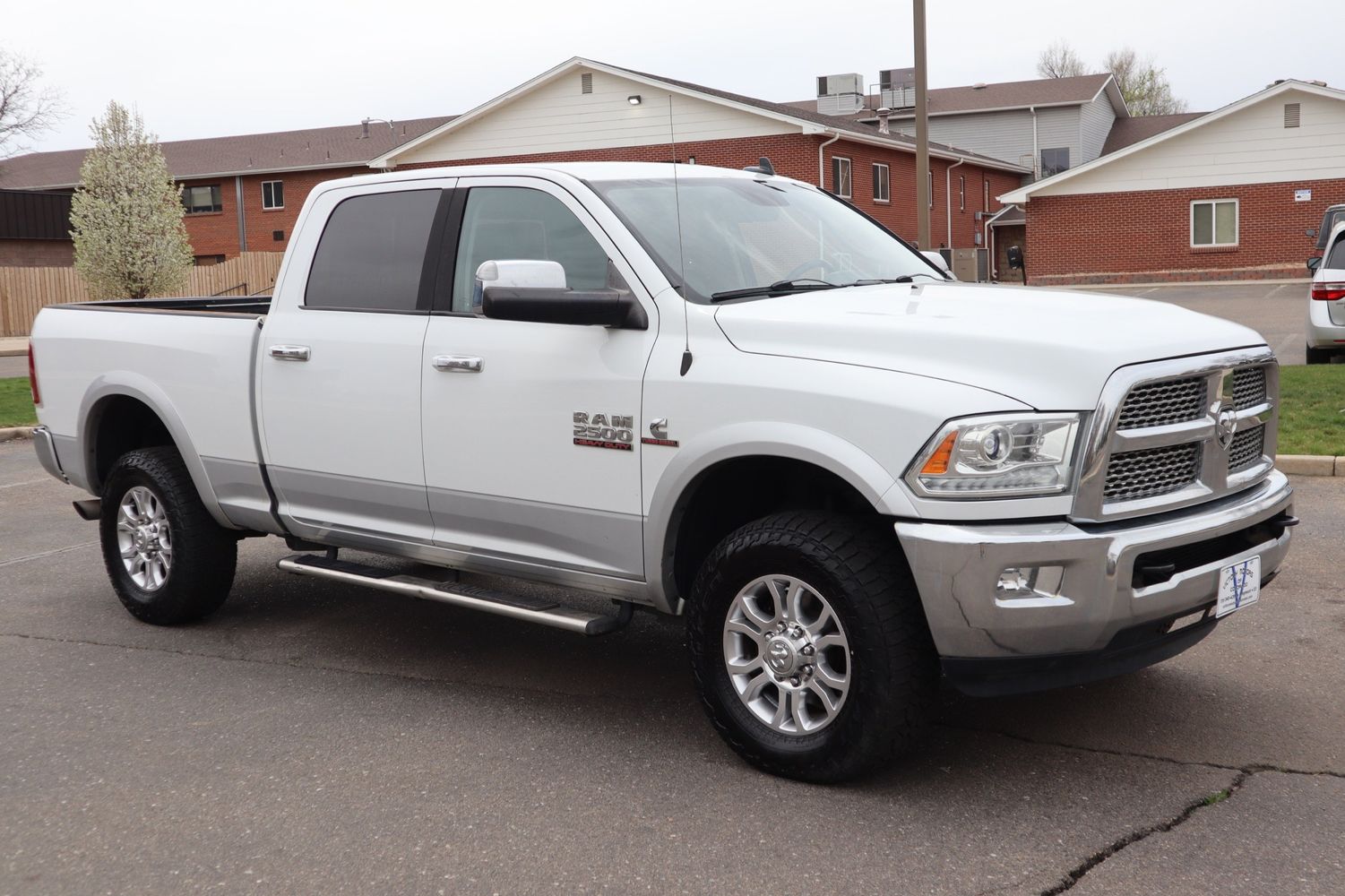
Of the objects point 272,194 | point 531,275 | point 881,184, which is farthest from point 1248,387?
point 272,194

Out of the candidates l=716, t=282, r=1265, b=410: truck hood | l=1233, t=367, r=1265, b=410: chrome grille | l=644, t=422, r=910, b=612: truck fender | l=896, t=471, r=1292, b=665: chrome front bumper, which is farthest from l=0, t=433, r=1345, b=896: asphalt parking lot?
l=716, t=282, r=1265, b=410: truck hood

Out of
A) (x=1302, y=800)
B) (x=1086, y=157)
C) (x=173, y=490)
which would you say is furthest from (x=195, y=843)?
(x=1086, y=157)

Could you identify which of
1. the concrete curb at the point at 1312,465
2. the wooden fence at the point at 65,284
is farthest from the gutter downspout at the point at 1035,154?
the concrete curb at the point at 1312,465

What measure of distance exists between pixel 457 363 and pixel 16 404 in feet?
45.1

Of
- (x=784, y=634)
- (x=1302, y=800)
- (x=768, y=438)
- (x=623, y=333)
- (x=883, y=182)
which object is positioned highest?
(x=883, y=182)

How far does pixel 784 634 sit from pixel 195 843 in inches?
75.0

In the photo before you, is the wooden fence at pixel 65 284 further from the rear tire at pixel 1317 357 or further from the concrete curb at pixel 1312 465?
the concrete curb at pixel 1312 465

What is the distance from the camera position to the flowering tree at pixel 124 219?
1355 inches

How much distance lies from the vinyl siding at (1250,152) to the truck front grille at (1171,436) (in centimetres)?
4012

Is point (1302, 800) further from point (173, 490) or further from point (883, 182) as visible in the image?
point (883, 182)

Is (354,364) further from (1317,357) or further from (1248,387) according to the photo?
(1317,357)

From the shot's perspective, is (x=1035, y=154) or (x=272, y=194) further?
(x=1035, y=154)

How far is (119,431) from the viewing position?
704 cm

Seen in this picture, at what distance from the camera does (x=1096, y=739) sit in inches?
186
